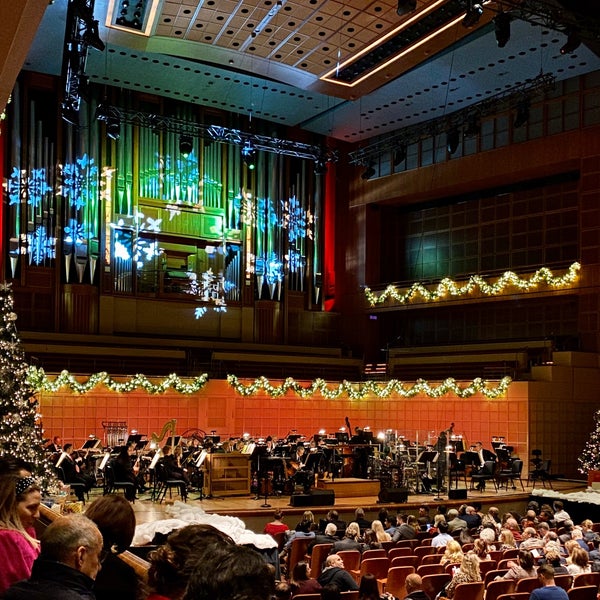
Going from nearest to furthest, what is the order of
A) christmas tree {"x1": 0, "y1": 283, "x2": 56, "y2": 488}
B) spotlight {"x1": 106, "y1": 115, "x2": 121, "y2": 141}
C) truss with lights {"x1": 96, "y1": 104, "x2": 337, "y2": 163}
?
christmas tree {"x1": 0, "y1": 283, "x2": 56, "y2": 488} → spotlight {"x1": 106, "y1": 115, "x2": 121, "y2": 141} → truss with lights {"x1": 96, "y1": 104, "x2": 337, "y2": 163}

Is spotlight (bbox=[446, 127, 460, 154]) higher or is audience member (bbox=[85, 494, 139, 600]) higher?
spotlight (bbox=[446, 127, 460, 154])

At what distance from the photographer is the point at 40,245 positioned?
2044 centimetres

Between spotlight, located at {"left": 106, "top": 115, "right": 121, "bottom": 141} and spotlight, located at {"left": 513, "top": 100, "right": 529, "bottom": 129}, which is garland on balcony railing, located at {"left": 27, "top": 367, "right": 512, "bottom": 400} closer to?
spotlight, located at {"left": 106, "top": 115, "right": 121, "bottom": 141}

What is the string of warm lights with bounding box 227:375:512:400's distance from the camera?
1902cm

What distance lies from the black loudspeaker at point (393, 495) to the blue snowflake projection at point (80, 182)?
11.3 m

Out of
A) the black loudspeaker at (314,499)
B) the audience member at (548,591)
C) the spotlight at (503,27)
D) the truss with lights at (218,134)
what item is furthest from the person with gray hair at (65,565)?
the truss with lights at (218,134)

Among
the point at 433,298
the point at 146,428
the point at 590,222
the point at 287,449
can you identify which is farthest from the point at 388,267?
the point at 287,449

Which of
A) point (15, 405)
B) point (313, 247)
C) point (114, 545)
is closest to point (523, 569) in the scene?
point (114, 545)

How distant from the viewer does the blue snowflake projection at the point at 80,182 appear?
20734mm

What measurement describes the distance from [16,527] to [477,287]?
19.4 metres

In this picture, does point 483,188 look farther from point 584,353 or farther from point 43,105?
point 43,105

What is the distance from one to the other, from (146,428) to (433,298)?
28.4ft

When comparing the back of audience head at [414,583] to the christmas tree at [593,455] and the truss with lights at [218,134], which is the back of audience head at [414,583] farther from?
the truss with lights at [218,134]

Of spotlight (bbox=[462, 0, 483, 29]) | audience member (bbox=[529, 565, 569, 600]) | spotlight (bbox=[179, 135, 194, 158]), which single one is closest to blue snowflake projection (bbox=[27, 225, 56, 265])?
spotlight (bbox=[179, 135, 194, 158])
